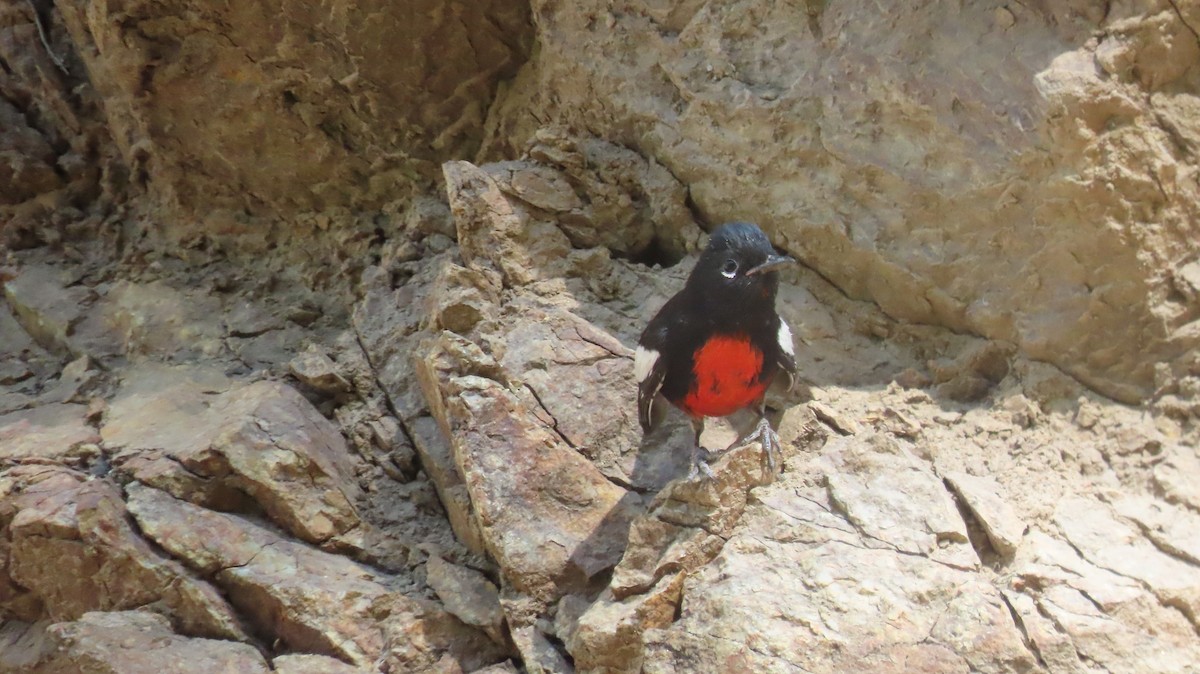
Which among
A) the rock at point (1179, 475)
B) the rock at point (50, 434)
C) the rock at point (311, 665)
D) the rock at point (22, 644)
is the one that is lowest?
the rock at point (22, 644)

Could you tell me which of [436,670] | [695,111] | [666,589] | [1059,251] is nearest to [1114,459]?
[1059,251]

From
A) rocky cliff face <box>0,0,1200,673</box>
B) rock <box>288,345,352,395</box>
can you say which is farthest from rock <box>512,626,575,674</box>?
rock <box>288,345,352,395</box>

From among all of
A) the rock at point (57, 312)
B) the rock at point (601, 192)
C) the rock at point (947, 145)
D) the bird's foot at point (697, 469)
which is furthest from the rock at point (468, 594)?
the rock at point (57, 312)

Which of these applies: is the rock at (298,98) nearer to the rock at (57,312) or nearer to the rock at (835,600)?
the rock at (57,312)

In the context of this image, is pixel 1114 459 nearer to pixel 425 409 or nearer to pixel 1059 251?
pixel 1059 251

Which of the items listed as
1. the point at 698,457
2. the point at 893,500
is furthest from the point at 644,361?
the point at 893,500
